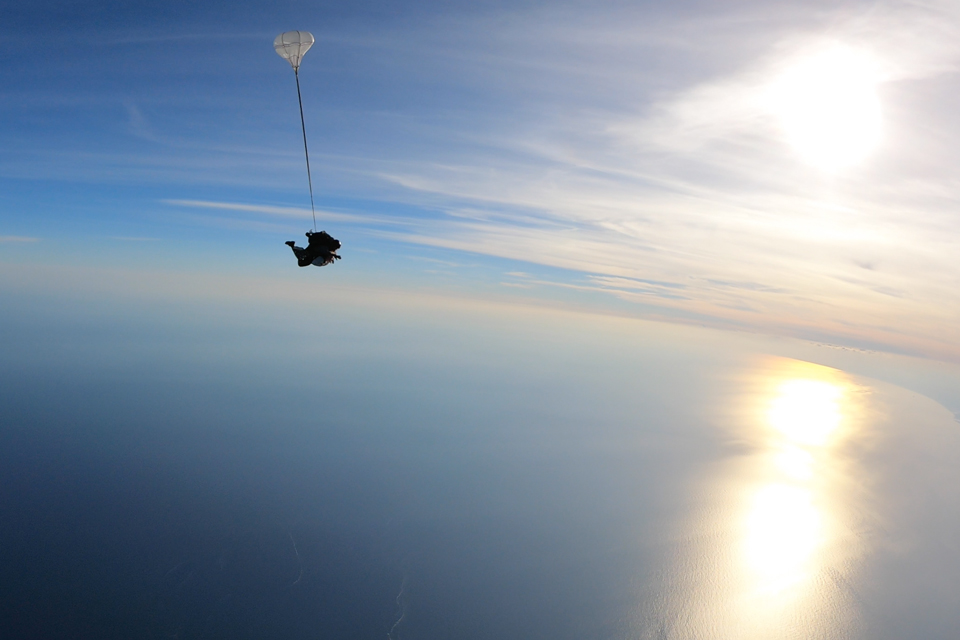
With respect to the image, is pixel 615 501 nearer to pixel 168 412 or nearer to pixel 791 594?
pixel 791 594

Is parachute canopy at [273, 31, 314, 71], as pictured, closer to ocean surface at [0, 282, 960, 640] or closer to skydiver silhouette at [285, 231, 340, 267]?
skydiver silhouette at [285, 231, 340, 267]

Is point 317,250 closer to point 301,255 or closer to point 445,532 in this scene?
point 301,255

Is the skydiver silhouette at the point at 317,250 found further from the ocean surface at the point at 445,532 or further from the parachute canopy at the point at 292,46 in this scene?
the ocean surface at the point at 445,532

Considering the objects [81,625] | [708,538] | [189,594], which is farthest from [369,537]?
[708,538]

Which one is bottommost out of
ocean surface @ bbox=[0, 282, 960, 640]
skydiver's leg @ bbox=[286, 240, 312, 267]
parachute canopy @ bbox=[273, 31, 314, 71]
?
ocean surface @ bbox=[0, 282, 960, 640]

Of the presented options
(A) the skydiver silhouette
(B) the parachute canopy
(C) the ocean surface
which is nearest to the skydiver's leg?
(A) the skydiver silhouette

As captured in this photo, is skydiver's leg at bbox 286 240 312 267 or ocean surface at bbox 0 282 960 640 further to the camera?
ocean surface at bbox 0 282 960 640
